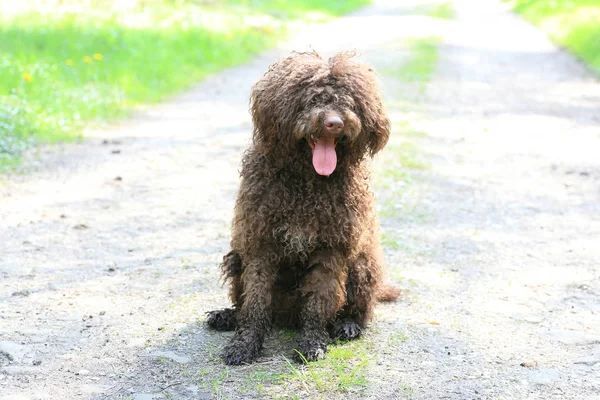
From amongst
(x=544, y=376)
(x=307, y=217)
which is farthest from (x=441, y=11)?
(x=544, y=376)

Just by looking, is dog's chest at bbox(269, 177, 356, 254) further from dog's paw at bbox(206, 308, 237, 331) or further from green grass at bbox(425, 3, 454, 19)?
green grass at bbox(425, 3, 454, 19)

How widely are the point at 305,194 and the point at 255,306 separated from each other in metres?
0.74

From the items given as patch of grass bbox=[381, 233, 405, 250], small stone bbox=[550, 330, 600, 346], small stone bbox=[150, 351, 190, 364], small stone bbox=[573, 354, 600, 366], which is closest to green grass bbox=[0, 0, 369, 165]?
patch of grass bbox=[381, 233, 405, 250]

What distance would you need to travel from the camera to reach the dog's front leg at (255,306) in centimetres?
430

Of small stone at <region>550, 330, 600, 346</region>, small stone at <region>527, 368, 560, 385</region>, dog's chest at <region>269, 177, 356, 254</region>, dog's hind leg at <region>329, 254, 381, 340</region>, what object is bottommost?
small stone at <region>550, 330, 600, 346</region>

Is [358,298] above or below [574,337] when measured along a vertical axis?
above

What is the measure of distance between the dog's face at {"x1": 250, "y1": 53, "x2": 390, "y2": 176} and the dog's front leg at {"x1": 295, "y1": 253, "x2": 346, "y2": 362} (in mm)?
619

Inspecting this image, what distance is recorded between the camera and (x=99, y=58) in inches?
478

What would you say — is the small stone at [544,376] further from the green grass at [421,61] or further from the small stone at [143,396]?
the green grass at [421,61]

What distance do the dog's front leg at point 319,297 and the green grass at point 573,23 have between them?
43.3 feet

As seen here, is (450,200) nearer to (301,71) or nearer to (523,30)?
(301,71)

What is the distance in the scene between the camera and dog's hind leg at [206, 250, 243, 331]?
4.62 meters

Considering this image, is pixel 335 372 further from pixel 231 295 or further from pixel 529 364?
pixel 529 364

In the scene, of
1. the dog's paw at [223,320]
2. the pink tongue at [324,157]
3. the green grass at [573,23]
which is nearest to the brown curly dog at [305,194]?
the pink tongue at [324,157]
